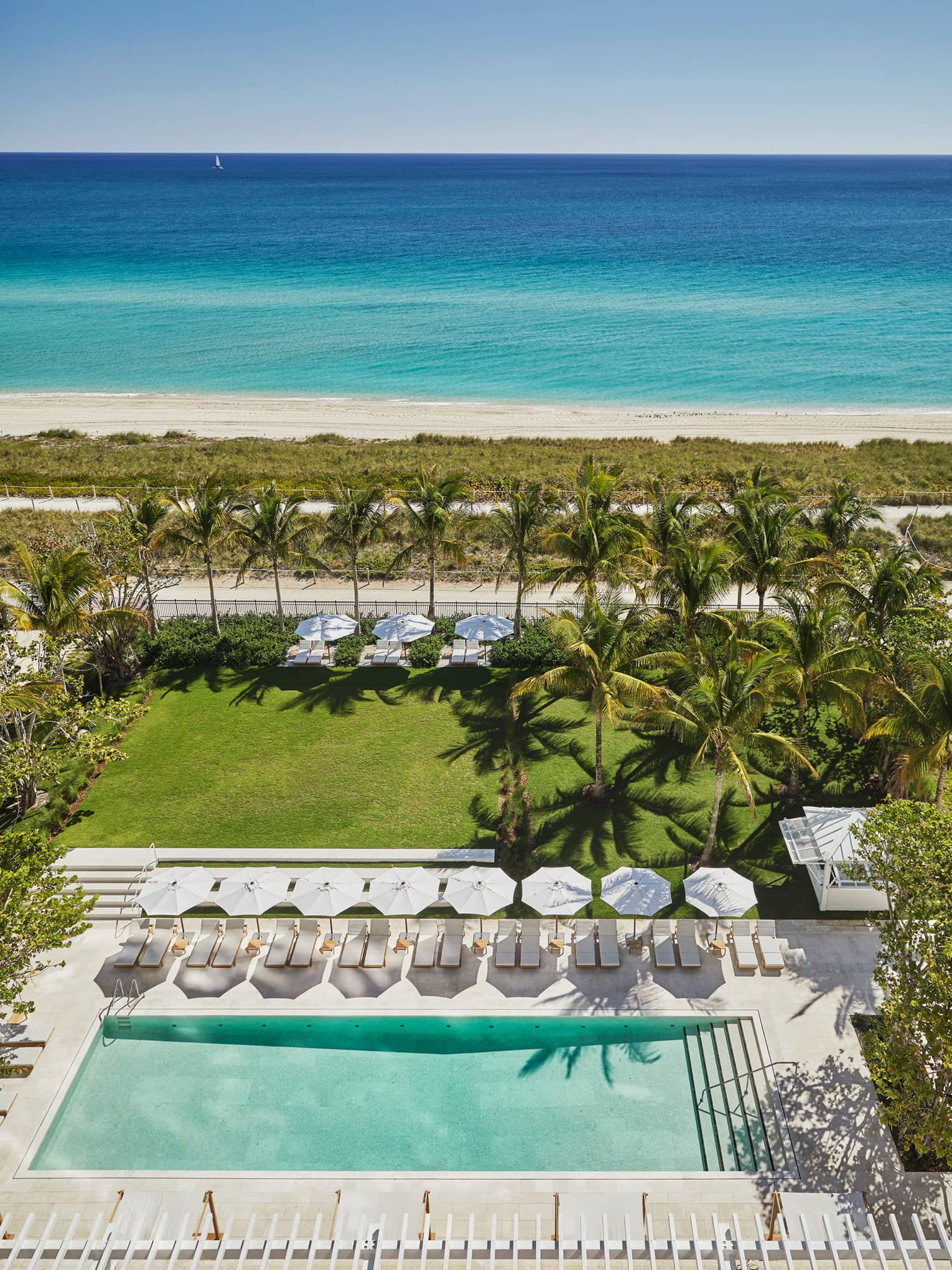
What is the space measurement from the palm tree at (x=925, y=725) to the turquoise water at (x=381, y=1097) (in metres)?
8.10

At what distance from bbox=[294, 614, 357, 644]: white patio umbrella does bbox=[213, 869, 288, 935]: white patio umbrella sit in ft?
39.3

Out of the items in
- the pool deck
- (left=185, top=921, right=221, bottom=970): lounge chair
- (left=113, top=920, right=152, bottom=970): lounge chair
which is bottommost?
the pool deck

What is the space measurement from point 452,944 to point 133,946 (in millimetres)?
7456

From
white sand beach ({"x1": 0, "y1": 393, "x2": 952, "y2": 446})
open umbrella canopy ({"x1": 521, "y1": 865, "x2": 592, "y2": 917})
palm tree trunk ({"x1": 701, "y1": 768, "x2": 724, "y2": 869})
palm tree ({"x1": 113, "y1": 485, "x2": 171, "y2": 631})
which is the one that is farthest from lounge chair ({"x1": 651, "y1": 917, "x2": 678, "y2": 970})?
white sand beach ({"x1": 0, "y1": 393, "x2": 952, "y2": 446})

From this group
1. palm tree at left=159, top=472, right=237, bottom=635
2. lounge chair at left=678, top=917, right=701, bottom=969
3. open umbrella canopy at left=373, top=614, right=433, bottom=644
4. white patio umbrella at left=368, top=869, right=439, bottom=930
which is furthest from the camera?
palm tree at left=159, top=472, right=237, bottom=635

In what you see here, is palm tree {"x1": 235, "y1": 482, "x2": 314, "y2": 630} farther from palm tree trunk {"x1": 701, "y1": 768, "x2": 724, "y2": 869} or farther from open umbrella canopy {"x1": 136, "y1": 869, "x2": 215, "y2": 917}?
palm tree trunk {"x1": 701, "y1": 768, "x2": 724, "y2": 869}

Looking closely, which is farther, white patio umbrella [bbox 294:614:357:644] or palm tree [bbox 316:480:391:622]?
palm tree [bbox 316:480:391:622]

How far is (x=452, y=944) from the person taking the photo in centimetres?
1997

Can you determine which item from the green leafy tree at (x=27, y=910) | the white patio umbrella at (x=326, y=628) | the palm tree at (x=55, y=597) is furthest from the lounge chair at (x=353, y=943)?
the white patio umbrella at (x=326, y=628)

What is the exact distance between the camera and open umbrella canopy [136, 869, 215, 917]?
19.9m

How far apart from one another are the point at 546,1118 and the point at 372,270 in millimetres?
128607

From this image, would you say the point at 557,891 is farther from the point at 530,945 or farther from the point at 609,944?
the point at 609,944

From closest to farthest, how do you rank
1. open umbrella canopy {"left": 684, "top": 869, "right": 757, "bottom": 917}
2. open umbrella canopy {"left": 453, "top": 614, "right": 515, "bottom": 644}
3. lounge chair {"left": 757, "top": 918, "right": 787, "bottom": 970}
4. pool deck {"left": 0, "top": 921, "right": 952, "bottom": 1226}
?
pool deck {"left": 0, "top": 921, "right": 952, "bottom": 1226}
lounge chair {"left": 757, "top": 918, "right": 787, "bottom": 970}
open umbrella canopy {"left": 684, "top": 869, "right": 757, "bottom": 917}
open umbrella canopy {"left": 453, "top": 614, "right": 515, "bottom": 644}

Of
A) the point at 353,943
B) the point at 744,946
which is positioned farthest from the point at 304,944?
the point at 744,946
